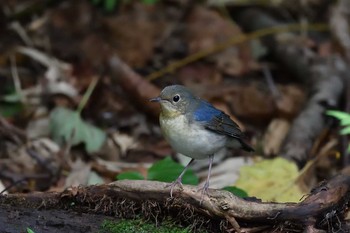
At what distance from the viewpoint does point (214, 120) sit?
191 inches

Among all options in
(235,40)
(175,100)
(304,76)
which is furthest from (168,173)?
(235,40)

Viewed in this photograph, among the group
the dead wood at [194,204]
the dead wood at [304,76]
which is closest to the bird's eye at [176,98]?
the dead wood at [194,204]

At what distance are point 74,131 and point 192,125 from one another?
2.34 meters

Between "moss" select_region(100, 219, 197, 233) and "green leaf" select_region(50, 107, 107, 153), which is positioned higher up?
"green leaf" select_region(50, 107, 107, 153)

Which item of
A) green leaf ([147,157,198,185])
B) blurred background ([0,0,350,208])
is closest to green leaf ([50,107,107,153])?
blurred background ([0,0,350,208])

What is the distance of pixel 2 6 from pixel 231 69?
291 cm

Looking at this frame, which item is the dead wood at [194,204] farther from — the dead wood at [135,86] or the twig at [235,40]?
the twig at [235,40]

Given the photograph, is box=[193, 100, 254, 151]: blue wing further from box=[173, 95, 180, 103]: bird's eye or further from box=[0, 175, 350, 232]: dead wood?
box=[0, 175, 350, 232]: dead wood

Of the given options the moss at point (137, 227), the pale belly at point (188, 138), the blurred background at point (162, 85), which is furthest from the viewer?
the blurred background at point (162, 85)

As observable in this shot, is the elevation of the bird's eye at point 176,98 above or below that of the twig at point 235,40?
below

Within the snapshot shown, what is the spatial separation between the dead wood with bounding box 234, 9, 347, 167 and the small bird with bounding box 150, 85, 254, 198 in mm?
1702

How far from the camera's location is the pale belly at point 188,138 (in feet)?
15.1

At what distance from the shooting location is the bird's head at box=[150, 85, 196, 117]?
4.79 m

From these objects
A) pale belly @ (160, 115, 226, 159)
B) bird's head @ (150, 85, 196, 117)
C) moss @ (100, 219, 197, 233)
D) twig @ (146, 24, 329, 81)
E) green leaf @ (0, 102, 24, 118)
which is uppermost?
twig @ (146, 24, 329, 81)
